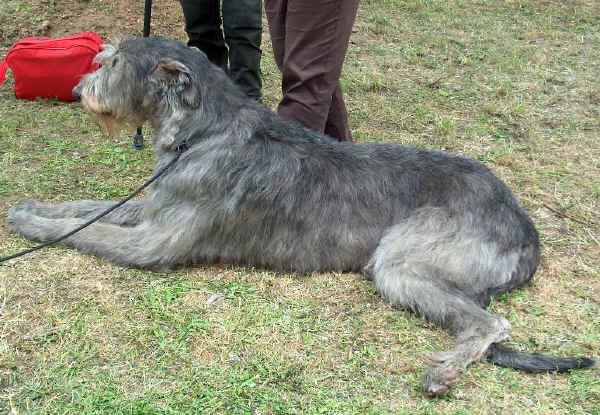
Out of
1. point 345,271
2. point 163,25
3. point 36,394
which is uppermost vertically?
point 163,25

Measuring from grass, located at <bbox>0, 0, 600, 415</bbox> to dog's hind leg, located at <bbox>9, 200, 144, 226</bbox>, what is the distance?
0.29m

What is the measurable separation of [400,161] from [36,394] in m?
2.78

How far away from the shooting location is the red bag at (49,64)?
629 cm

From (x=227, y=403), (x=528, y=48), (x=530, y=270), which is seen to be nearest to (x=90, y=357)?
(x=227, y=403)

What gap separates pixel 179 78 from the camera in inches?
156

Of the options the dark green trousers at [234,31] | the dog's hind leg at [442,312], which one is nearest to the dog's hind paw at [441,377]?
the dog's hind leg at [442,312]

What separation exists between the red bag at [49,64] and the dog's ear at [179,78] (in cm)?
273

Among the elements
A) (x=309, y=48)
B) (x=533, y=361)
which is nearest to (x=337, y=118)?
(x=309, y=48)

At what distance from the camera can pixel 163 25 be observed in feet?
28.3

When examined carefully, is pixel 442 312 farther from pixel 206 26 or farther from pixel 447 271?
pixel 206 26

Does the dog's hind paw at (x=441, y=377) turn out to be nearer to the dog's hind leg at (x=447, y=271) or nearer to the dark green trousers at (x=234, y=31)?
the dog's hind leg at (x=447, y=271)

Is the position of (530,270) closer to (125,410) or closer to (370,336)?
(370,336)

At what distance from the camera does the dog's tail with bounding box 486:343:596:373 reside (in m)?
3.52

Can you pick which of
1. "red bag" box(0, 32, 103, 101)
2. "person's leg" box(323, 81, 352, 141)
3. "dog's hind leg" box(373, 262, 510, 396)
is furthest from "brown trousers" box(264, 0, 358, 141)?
"red bag" box(0, 32, 103, 101)
